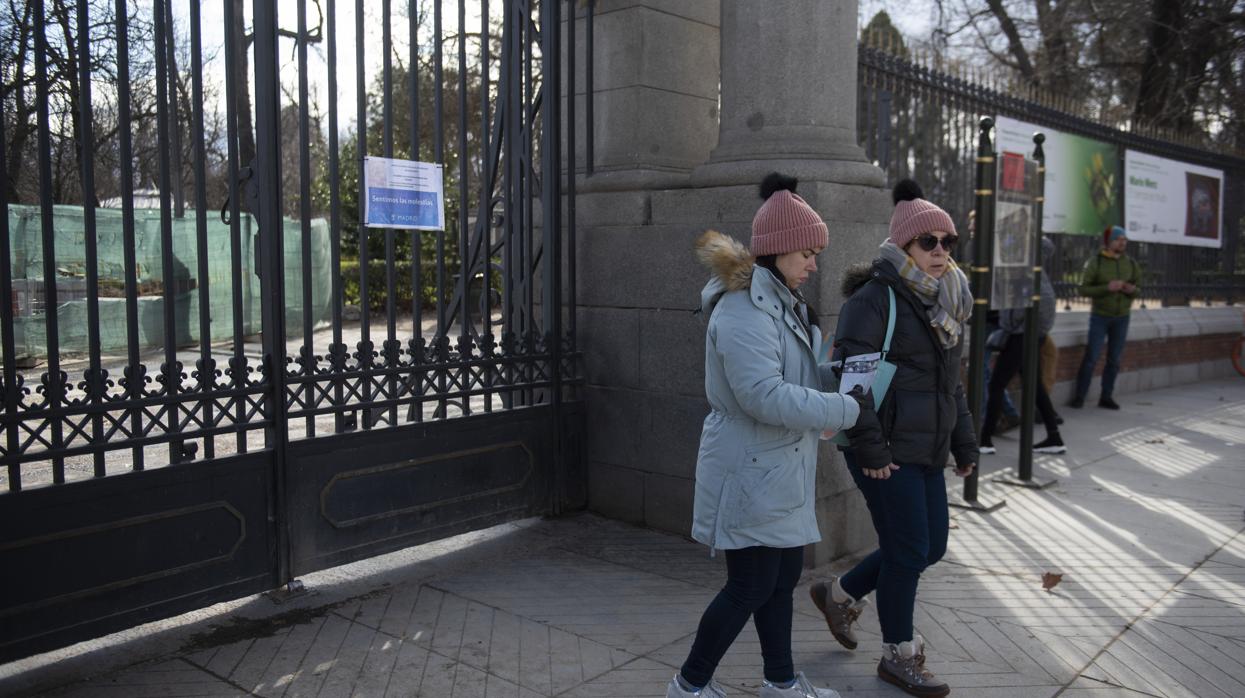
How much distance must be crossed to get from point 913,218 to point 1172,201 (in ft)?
35.9

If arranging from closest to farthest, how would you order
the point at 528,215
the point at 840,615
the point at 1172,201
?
the point at 840,615 → the point at 528,215 → the point at 1172,201

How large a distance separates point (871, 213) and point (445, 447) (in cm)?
257

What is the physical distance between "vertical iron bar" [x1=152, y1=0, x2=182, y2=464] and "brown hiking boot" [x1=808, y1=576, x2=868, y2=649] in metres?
2.71

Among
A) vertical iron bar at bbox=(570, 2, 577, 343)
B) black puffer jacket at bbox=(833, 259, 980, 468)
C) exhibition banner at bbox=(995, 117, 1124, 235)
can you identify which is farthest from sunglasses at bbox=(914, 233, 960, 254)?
exhibition banner at bbox=(995, 117, 1124, 235)

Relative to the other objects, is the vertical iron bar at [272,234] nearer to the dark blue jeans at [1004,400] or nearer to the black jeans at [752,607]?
the black jeans at [752,607]

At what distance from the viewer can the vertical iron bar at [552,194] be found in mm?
5715

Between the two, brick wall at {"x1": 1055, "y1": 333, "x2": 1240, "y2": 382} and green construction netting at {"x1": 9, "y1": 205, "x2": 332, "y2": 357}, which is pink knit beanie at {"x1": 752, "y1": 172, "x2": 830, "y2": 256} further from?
brick wall at {"x1": 1055, "y1": 333, "x2": 1240, "y2": 382}

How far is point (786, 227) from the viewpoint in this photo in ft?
10.8

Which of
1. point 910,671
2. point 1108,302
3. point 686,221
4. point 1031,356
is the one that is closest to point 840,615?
point 910,671

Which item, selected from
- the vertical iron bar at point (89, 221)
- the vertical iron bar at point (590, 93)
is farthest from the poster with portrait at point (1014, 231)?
the vertical iron bar at point (89, 221)

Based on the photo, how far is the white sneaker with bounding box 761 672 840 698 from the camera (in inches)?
134

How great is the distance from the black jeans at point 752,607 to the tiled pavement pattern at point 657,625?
0.46 m

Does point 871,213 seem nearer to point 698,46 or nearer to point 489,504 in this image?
point 698,46

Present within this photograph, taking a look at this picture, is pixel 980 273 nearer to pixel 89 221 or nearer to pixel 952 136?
pixel 952 136
